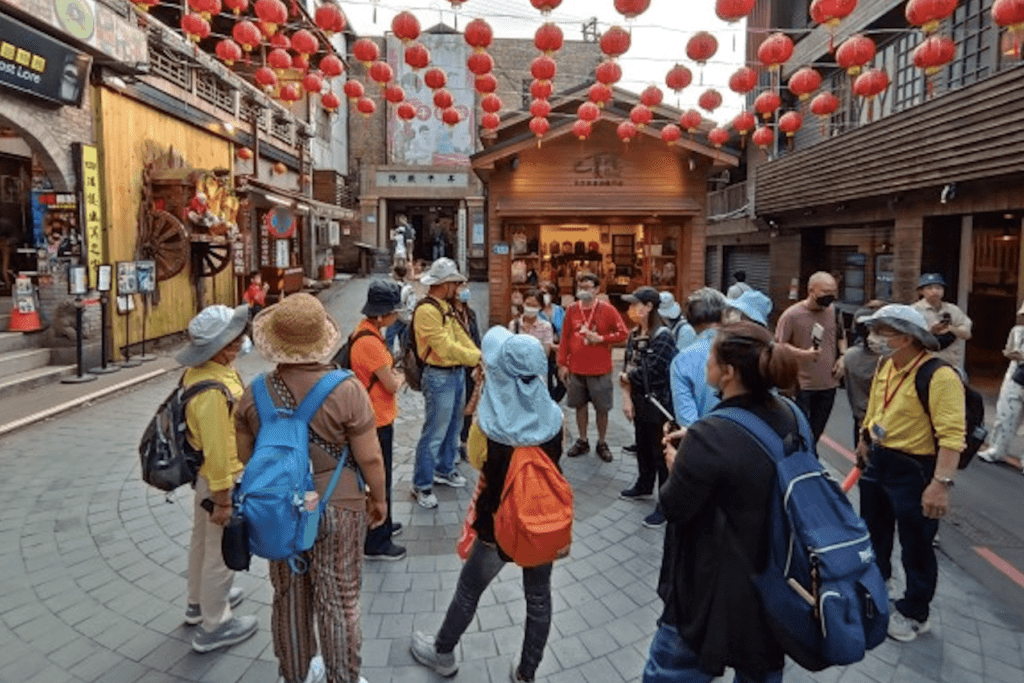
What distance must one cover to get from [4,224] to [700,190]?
16049 millimetres

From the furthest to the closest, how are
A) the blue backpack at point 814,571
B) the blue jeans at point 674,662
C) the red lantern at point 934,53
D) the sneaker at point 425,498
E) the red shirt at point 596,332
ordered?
1. the red lantern at point 934,53
2. the red shirt at point 596,332
3. the sneaker at point 425,498
4. the blue jeans at point 674,662
5. the blue backpack at point 814,571

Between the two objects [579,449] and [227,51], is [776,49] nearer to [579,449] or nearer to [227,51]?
[579,449]

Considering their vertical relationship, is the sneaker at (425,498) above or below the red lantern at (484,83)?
below

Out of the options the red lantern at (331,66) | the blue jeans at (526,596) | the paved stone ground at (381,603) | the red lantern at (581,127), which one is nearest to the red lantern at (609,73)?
the red lantern at (581,127)

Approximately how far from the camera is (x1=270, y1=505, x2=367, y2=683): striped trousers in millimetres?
3025

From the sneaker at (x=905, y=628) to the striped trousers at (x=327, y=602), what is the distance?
10.4ft

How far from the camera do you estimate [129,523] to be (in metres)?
5.50

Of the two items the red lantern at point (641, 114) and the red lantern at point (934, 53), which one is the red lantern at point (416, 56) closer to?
the red lantern at point (641, 114)

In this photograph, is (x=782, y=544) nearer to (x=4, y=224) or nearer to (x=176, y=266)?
(x=176, y=266)

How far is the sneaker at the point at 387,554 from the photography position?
4836mm

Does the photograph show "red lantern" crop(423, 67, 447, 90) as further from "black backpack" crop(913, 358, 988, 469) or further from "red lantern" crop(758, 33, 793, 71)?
"black backpack" crop(913, 358, 988, 469)

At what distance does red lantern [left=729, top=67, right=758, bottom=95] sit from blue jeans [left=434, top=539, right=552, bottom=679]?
10020mm

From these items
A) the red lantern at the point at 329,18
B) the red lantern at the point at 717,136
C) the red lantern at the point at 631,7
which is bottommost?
the red lantern at the point at 631,7

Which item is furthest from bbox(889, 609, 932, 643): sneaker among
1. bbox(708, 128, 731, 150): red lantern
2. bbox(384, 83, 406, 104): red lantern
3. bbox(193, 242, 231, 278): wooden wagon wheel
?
bbox(193, 242, 231, 278): wooden wagon wheel
